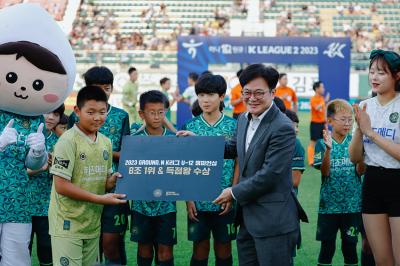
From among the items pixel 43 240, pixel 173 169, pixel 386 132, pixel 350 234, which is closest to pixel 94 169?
pixel 173 169

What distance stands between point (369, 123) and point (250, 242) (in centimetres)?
111

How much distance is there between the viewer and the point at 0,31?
15.5ft

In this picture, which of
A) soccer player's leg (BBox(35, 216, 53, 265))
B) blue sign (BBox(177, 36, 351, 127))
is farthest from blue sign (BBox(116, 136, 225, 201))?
blue sign (BBox(177, 36, 351, 127))

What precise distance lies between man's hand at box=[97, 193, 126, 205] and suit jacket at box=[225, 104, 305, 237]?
2.53 ft

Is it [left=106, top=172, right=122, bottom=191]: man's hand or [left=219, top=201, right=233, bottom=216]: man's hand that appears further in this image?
[left=219, top=201, right=233, bottom=216]: man's hand

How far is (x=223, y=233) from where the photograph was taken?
541 cm

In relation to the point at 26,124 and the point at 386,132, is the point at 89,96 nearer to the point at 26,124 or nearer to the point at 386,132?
the point at 26,124

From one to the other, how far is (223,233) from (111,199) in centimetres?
133

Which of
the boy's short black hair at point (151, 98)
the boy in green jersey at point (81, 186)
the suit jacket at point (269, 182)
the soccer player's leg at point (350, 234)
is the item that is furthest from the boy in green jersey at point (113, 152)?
the soccer player's leg at point (350, 234)

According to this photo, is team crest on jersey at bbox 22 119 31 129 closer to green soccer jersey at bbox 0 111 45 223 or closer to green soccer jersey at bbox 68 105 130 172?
green soccer jersey at bbox 0 111 45 223

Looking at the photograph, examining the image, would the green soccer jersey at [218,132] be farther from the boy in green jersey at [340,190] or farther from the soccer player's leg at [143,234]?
the boy in green jersey at [340,190]

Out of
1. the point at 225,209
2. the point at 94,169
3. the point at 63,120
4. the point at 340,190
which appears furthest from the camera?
the point at 63,120

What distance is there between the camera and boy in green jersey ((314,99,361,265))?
19.2ft

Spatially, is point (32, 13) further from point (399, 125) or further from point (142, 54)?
point (142, 54)
